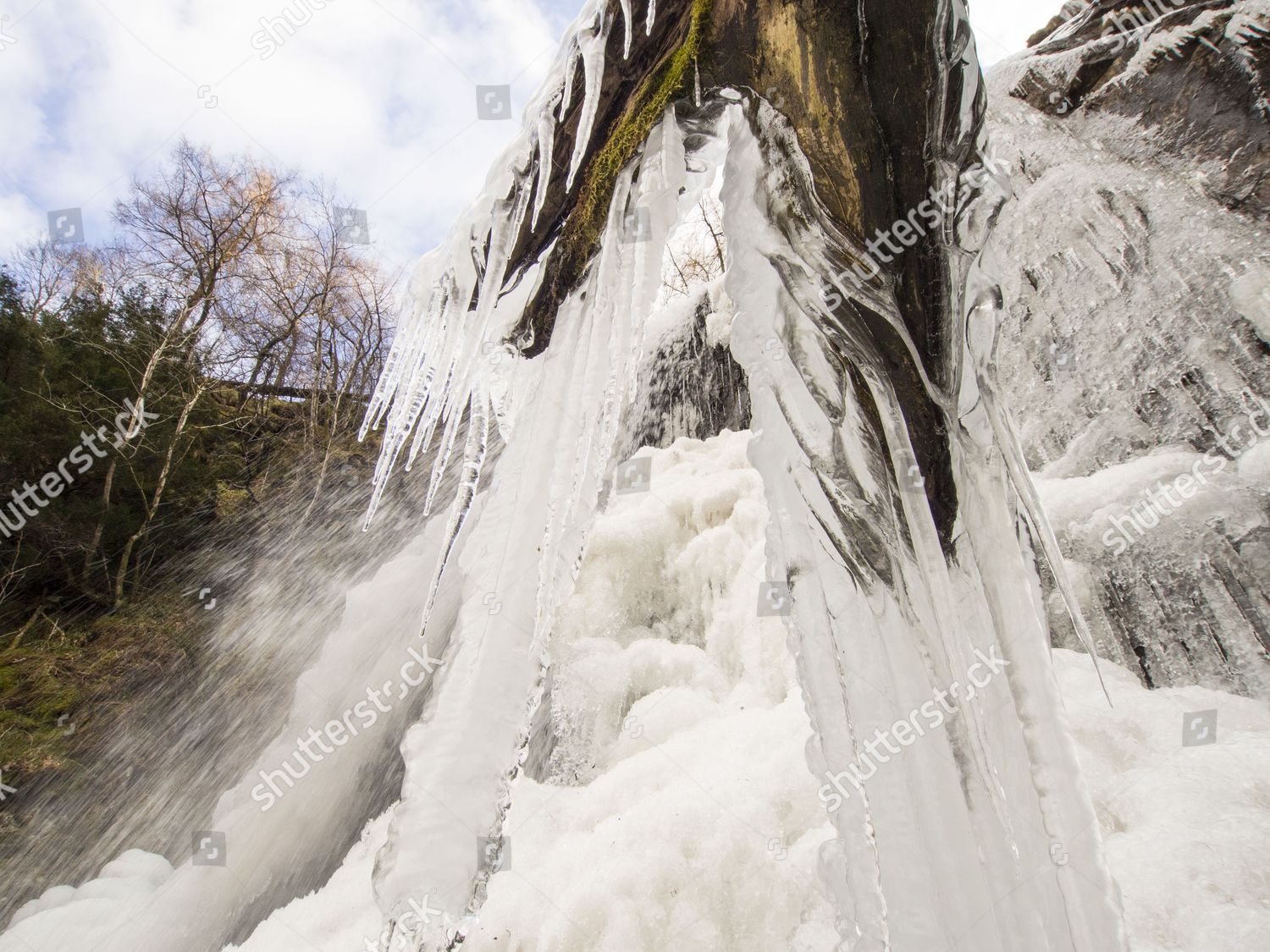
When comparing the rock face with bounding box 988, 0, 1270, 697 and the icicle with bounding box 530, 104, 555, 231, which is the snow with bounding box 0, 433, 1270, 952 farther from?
the icicle with bounding box 530, 104, 555, 231

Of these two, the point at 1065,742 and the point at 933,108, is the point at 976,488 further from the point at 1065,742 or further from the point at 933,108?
the point at 933,108

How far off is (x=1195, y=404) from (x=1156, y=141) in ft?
5.87

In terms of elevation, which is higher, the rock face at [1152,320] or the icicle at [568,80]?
the icicle at [568,80]

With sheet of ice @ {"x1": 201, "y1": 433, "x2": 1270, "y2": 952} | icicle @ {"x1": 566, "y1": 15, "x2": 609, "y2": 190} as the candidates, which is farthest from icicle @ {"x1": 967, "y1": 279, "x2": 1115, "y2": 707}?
icicle @ {"x1": 566, "y1": 15, "x2": 609, "y2": 190}

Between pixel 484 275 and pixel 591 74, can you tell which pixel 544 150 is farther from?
pixel 484 275

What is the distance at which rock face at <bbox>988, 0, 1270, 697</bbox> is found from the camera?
2.23m

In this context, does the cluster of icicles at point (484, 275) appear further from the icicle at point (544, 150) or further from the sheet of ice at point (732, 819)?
the sheet of ice at point (732, 819)

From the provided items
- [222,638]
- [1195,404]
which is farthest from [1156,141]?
[222,638]

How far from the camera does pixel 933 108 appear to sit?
1218 millimetres

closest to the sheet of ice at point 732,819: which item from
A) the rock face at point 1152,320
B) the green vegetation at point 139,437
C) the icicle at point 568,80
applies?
the rock face at point 1152,320

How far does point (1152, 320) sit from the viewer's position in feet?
9.52

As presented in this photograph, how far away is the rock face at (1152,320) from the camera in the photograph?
223 centimetres

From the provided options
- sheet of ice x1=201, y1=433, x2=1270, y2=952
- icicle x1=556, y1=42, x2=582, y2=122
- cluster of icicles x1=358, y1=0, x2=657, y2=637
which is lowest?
sheet of ice x1=201, y1=433, x2=1270, y2=952

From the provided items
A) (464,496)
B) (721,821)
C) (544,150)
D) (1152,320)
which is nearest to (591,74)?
(544,150)
